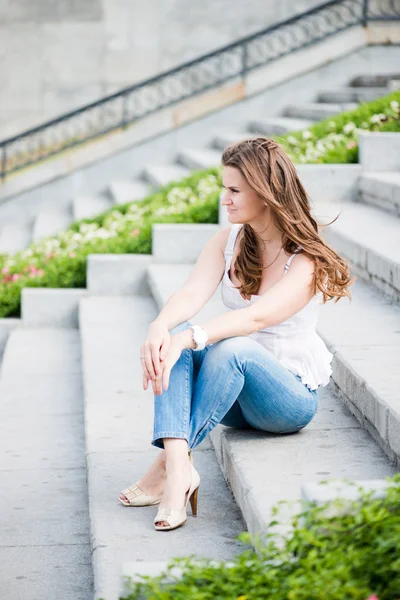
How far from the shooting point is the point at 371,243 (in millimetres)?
5527

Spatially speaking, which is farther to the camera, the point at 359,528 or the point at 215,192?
the point at 215,192

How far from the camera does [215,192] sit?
8.51 m

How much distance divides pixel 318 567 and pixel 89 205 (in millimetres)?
9566

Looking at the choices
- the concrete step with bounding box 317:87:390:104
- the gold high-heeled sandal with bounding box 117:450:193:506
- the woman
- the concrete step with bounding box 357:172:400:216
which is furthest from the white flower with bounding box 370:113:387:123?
the gold high-heeled sandal with bounding box 117:450:193:506

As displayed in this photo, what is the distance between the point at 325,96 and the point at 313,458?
9450 mm

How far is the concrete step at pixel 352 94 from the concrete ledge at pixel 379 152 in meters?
4.19

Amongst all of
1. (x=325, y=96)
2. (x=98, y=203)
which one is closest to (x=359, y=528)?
(x=98, y=203)

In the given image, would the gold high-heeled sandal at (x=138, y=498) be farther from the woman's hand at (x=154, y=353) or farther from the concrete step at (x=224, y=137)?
the concrete step at (x=224, y=137)

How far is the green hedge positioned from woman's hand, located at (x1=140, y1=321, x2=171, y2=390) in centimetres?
433

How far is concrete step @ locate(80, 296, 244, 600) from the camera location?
10.6 feet

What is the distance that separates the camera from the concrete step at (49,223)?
10727mm

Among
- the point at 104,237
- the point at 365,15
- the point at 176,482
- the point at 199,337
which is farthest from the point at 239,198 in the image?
the point at 365,15

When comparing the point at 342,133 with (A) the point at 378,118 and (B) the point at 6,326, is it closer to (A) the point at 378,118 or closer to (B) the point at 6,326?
(A) the point at 378,118

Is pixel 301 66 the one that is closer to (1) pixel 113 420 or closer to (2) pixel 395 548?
(1) pixel 113 420
